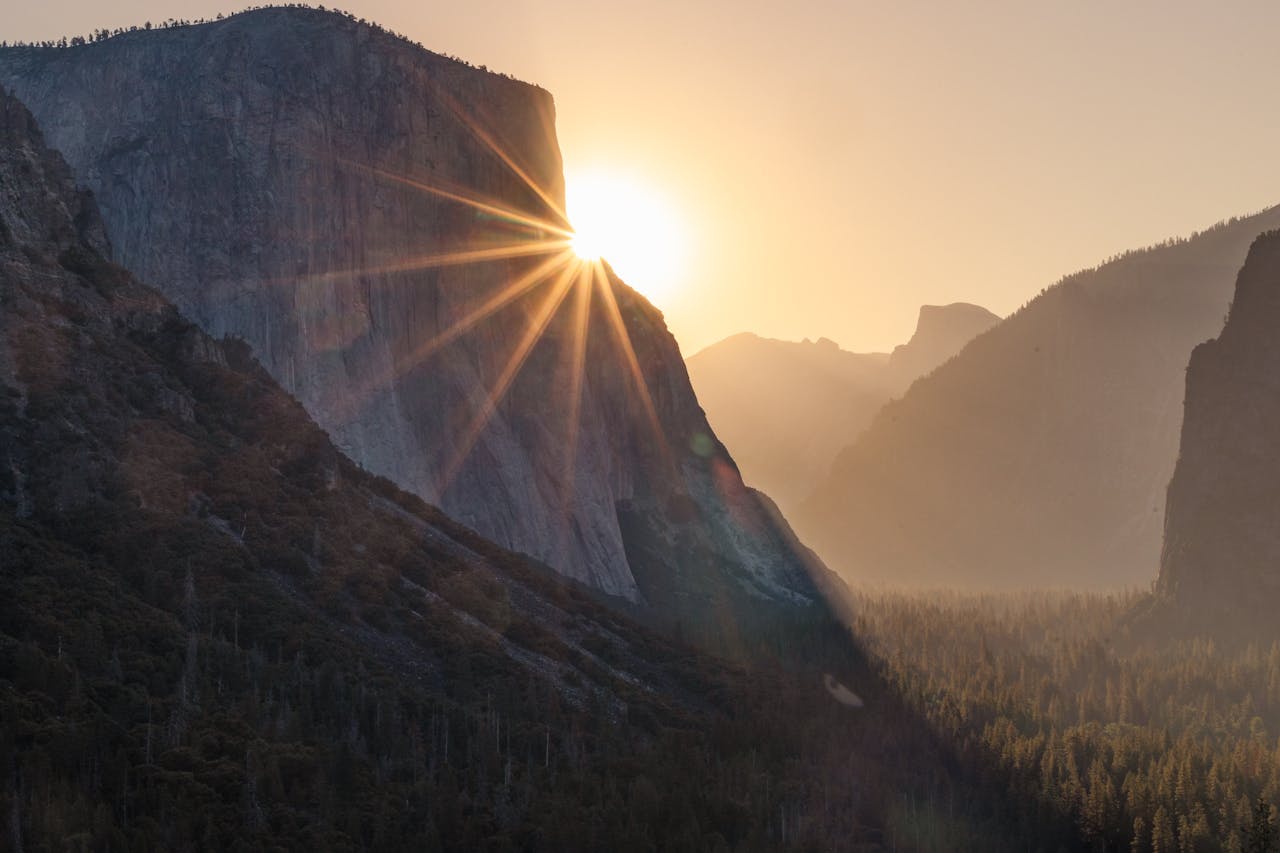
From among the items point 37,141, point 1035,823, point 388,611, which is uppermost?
point 37,141

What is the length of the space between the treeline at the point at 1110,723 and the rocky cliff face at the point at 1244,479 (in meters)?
9.12

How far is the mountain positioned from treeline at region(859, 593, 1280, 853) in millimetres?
7896

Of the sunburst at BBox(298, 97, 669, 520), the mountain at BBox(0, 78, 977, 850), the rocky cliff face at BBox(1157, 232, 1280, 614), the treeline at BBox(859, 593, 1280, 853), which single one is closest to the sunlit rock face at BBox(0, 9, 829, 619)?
the sunburst at BBox(298, 97, 669, 520)

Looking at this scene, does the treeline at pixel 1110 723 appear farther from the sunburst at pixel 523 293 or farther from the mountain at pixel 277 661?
the sunburst at pixel 523 293

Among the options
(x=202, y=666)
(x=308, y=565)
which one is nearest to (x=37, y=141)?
(x=308, y=565)

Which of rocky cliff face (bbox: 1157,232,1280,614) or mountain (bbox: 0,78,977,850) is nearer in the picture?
mountain (bbox: 0,78,977,850)

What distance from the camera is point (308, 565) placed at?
8481 cm

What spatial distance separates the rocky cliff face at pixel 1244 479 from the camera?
187875 mm

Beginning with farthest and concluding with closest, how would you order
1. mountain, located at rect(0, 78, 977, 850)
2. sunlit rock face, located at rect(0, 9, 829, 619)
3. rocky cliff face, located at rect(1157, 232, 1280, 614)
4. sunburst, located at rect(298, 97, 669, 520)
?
rocky cliff face, located at rect(1157, 232, 1280, 614)
sunburst, located at rect(298, 97, 669, 520)
sunlit rock face, located at rect(0, 9, 829, 619)
mountain, located at rect(0, 78, 977, 850)

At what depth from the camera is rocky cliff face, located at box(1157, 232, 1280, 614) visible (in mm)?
187875

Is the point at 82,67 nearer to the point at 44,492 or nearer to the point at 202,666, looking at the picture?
the point at 44,492

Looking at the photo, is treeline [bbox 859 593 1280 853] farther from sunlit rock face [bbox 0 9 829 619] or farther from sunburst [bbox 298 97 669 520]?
sunburst [bbox 298 97 669 520]

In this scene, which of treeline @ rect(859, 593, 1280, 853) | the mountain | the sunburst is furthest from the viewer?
the sunburst

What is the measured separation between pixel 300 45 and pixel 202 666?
7188cm
